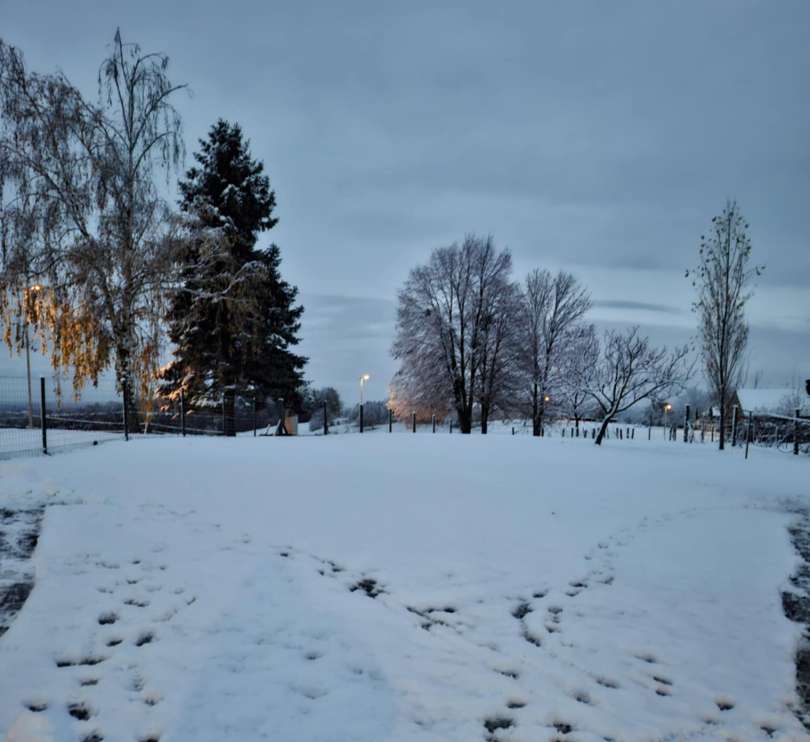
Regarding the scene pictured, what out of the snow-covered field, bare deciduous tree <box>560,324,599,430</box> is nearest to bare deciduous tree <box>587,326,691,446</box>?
bare deciduous tree <box>560,324,599,430</box>

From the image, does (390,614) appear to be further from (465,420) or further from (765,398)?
(765,398)

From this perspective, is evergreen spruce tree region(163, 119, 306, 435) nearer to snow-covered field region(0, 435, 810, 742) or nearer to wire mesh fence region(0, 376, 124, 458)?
wire mesh fence region(0, 376, 124, 458)

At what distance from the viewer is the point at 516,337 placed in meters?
24.6

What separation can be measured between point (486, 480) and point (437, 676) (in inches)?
197

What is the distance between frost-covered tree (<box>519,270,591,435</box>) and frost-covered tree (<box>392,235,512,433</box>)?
179 cm

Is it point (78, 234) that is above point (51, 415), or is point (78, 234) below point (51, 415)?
above

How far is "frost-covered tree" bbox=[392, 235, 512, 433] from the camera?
24.2 metres

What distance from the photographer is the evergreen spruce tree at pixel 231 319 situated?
19.4m

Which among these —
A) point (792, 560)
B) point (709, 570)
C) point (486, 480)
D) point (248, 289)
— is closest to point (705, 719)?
point (709, 570)

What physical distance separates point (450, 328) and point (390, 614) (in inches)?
841

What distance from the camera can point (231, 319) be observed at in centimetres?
1773

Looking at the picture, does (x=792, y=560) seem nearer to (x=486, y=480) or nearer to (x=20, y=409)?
(x=486, y=480)

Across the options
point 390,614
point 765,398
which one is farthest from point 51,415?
point 765,398

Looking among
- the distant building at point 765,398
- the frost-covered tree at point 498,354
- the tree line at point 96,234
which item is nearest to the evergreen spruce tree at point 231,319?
the tree line at point 96,234
